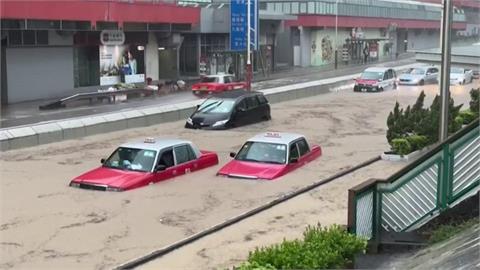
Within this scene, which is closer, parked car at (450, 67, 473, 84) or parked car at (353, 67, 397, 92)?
parked car at (353, 67, 397, 92)

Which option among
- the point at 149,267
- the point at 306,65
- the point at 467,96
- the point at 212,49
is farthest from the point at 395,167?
the point at 306,65

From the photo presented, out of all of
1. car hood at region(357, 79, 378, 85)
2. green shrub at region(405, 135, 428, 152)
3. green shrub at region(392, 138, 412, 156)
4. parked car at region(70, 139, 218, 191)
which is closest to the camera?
parked car at region(70, 139, 218, 191)

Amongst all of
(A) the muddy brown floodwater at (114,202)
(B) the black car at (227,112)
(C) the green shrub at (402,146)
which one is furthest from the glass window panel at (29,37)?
(C) the green shrub at (402,146)

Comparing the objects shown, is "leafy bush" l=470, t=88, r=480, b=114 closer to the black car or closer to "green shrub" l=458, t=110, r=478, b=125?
"green shrub" l=458, t=110, r=478, b=125

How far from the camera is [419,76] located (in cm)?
5522

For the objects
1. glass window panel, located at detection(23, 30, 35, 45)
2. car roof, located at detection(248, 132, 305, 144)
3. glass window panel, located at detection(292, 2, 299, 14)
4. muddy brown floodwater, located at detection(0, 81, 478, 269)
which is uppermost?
glass window panel, located at detection(292, 2, 299, 14)

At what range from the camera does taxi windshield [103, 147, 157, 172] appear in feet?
60.5

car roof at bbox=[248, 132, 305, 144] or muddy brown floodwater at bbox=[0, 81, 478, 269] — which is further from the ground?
car roof at bbox=[248, 132, 305, 144]

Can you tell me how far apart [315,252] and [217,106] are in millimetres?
23375

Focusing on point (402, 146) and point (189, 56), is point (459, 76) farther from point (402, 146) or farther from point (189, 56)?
point (402, 146)

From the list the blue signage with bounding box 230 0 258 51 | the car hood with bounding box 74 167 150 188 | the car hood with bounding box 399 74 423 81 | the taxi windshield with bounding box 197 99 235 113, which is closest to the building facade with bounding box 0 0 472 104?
the blue signage with bounding box 230 0 258 51

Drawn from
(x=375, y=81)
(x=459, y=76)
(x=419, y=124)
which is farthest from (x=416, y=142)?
(x=459, y=76)

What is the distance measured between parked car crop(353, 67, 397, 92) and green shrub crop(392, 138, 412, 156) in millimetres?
A: 28622

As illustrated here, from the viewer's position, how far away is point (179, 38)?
57.2 meters
